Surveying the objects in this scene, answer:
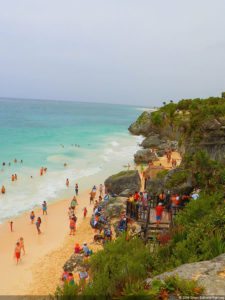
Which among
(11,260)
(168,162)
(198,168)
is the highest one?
(198,168)

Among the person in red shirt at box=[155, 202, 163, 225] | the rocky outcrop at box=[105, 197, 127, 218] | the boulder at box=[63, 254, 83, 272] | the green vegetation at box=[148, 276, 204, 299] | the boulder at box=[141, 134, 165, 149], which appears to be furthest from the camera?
the boulder at box=[141, 134, 165, 149]

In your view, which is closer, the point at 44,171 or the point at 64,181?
the point at 64,181

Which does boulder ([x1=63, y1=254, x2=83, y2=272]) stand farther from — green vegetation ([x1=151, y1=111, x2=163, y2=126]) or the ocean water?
green vegetation ([x1=151, y1=111, x2=163, y2=126])

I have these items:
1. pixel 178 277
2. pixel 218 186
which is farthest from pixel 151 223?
pixel 178 277

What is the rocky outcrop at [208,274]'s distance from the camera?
5.83 metres

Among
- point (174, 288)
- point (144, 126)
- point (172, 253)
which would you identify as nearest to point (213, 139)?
point (172, 253)

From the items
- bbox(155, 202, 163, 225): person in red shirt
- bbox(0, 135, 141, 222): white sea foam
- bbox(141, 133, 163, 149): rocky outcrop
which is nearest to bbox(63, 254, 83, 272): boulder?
bbox(155, 202, 163, 225): person in red shirt

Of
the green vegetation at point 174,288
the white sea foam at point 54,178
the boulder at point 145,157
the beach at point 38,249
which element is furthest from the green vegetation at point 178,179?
the boulder at point 145,157

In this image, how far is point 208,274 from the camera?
6398 millimetres

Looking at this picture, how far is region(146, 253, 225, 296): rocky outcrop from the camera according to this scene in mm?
5828

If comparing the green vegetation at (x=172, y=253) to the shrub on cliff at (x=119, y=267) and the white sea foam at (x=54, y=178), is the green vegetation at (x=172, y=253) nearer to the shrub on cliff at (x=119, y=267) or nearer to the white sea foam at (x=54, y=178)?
the shrub on cliff at (x=119, y=267)

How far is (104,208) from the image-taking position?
72.5 ft

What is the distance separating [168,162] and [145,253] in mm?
26400

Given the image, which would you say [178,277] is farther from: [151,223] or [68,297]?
[151,223]
